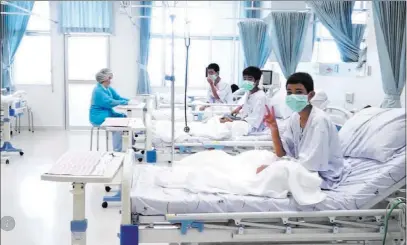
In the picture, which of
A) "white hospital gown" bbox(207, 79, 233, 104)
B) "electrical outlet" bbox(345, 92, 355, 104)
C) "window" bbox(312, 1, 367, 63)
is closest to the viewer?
"electrical outlet" bbox(345, 92, 355, 104)

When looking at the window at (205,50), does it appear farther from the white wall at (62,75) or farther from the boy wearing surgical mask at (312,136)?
the boy wearing surgical mask at (312,136)

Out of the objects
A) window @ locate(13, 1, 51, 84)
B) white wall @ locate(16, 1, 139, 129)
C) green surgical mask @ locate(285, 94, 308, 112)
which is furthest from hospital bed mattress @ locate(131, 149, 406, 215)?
window @ locate(13, 1, 51, 84)

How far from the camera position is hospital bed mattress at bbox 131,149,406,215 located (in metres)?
2.49

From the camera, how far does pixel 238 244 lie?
2.94 metres

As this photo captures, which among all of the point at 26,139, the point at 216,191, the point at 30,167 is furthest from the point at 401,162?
the point at 26,139

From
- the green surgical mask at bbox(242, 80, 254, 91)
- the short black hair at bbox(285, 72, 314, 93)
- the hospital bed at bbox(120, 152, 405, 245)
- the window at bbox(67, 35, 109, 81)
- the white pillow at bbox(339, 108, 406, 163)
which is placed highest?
the window at bbox(67, 35, 109, 81)

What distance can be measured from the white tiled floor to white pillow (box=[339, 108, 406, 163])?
1.87m

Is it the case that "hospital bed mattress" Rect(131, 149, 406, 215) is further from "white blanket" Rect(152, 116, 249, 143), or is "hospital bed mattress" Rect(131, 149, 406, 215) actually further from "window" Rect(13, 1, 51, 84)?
"window" Rect(13, 1, 51, 84)

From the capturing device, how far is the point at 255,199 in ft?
8.35

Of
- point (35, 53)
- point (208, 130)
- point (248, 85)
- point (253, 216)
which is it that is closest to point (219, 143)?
point (208, 130)

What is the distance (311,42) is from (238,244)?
5098 mm

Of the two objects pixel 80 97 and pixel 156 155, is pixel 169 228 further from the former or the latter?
pixel 80 97

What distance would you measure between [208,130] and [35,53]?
5.75 m

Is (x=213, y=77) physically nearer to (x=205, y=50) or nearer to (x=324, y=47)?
(x=205, y=50)
